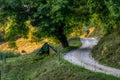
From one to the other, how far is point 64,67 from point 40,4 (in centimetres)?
1017

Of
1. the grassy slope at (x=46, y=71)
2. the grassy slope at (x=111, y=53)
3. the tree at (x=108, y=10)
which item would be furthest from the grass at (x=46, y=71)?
the tree at (x=108, y=10)

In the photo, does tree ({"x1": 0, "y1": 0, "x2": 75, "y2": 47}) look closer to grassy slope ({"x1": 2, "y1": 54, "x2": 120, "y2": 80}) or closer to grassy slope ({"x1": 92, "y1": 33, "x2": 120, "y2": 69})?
grassy slope ({"x1": 2, "y1": 54, "x2": 120, "y2": 80})

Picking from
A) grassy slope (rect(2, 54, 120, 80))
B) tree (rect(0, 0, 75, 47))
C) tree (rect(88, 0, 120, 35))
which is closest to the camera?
tree (rect(88, 0, 120, 35))

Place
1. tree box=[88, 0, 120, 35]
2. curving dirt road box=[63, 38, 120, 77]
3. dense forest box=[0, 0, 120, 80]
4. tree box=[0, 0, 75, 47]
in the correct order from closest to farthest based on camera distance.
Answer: tree box=[88, 0, 120, 35], curving dirt road box=[63, 38, 120, 77], dense forest box=[0, 0, 120, 80], tree box=[0, 0, 75, 47]

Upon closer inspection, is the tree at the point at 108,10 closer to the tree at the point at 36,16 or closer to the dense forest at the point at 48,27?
the dense forest at the point at 48,27

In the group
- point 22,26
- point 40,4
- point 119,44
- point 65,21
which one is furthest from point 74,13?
point 119,44

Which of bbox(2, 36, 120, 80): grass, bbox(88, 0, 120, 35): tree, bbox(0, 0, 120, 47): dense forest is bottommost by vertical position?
bbox(2, 36, 120, 80): grass

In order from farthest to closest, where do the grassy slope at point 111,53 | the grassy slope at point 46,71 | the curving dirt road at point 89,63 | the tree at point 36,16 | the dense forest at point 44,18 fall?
1. the tree at point 36,16
2. the dense forest at point 44,18
3. the grassy slope at point 111,53
4. the curving dirt road at point 89,63
5. the grassy slope at point 46,71

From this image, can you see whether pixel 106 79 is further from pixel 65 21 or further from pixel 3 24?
pixel 3 24

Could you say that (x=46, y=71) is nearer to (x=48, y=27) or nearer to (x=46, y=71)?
(x=46, y=71)

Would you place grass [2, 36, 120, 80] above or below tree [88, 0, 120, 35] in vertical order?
below

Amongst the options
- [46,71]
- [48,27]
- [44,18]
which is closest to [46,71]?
[46,71]

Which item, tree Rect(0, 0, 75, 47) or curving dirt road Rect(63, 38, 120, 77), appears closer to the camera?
curving dirt road Rect(63, 38, 120, 77)

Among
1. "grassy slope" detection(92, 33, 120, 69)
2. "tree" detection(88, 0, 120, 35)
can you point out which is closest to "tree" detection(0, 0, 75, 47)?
"tree" detection(88, 0, 120, 35)
